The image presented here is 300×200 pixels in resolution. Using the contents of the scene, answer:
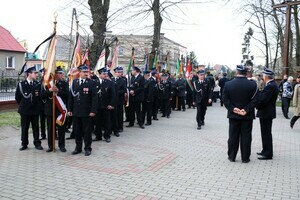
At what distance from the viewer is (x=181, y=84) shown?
18.4m

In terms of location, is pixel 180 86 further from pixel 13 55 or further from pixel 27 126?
pixel 13 55

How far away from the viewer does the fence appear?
16141mm

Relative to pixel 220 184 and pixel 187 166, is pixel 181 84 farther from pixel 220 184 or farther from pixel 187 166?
pixel 220 184

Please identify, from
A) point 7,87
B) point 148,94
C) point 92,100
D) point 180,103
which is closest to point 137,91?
point 148,94

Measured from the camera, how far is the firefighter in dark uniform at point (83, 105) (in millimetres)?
8219

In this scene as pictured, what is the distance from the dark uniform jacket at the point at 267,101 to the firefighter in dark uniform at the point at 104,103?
412 cm

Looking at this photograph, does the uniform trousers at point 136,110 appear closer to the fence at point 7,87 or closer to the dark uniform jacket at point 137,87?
the dark uniform jacket at point 137,87

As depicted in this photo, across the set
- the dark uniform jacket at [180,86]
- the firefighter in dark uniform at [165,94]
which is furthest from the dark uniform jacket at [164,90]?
the dark uniform jacket at [180,86]

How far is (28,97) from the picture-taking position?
861cm

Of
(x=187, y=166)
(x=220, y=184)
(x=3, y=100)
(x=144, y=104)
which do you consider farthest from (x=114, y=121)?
(x=3, y=100)

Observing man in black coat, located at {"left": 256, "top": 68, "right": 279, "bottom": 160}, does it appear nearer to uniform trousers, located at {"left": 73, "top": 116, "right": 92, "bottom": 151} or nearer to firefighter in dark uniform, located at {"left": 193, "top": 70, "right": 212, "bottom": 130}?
uniform trousers, located at {"left": 73, "top": 116, "right": 92, "bottom": 151}

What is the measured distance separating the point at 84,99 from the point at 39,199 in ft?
10.8

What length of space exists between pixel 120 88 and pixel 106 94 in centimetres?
131

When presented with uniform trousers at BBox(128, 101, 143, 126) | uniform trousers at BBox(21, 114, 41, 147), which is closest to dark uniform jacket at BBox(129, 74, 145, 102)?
uniform trousers at BBox(128, 101, 143, 126)
